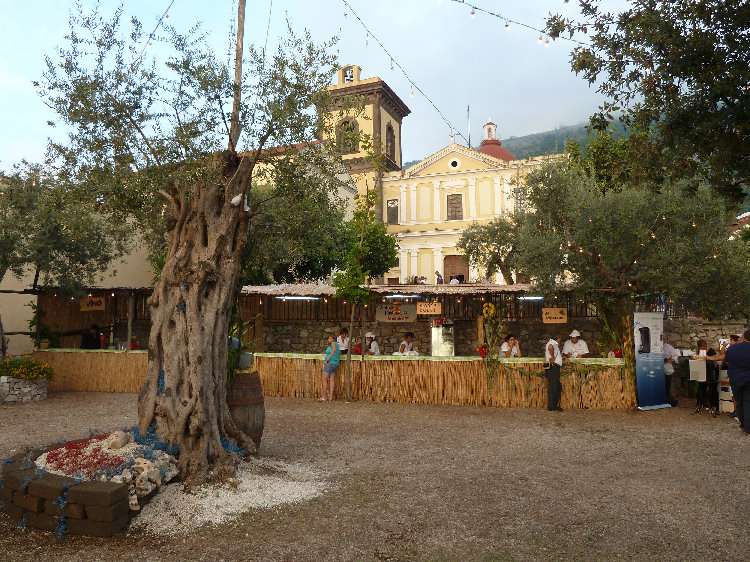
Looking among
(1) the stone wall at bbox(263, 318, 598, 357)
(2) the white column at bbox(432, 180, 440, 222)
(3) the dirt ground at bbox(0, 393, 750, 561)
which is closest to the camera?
(3) the dirt ground at bbox(0, 393, 750, 561)

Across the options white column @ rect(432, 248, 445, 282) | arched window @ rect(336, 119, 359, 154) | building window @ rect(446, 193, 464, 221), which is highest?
building window @ rect(446, 193, 464, 221)

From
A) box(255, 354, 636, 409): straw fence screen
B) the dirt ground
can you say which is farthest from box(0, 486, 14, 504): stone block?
box(255, 354, 636, 409): straw fence screen

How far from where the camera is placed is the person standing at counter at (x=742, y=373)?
368 inches

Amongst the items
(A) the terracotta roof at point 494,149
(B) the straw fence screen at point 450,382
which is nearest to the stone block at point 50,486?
(B) the straw fence screen at point 450,382

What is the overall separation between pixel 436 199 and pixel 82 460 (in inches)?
1247

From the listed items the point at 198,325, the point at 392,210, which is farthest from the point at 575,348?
the point at 392,210

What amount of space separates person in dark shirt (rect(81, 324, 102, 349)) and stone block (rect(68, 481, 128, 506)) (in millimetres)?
12908

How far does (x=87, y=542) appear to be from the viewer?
465 cm

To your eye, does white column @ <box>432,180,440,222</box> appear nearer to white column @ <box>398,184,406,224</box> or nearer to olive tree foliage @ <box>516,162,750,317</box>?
white column @ <box>398,184,406,224</box>

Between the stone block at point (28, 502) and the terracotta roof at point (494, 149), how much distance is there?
42842mm

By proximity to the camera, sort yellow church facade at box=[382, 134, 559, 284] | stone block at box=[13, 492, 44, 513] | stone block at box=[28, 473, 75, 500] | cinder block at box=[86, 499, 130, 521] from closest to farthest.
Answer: cinder block at box=[86, 499, 130, 521]
stone block at box=[28, 473, 75, 500]
stone block at box=[13, 492, 44, 513]
yellow church facade at box=[382, 134, 559, 284]

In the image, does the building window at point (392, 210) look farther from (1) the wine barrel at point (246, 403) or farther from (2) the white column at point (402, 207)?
(1) the wine barrel at point (246, 403)

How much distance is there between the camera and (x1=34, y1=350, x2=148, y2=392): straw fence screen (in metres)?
14.8

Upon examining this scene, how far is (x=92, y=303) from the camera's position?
17.2 m
